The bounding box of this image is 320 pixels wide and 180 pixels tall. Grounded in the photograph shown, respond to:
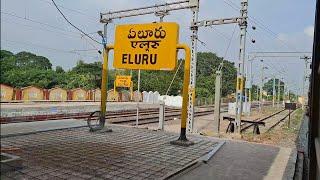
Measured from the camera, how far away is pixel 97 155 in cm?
750

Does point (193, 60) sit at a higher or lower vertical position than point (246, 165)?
higher

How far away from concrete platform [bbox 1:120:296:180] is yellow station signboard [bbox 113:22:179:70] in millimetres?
2213

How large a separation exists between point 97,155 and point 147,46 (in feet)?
13.0

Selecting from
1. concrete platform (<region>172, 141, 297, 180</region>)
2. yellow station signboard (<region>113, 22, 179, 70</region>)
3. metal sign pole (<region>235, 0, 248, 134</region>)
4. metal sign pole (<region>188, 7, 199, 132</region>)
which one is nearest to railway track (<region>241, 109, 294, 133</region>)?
metal sign pole (<region>235, 0, 248, 134</region>)

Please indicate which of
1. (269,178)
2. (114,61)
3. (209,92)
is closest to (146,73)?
(209,92)

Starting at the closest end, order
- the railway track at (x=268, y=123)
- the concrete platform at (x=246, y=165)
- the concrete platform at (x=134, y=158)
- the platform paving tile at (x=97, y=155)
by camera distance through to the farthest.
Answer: the platform paving tile at (x=97, y=155) → the concrete platform at (x=134, y=158) → the concrete platform at (x=246, y=165) → the railway track at (x=268, y=123)

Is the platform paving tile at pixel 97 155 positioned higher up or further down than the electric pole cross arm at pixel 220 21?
further down

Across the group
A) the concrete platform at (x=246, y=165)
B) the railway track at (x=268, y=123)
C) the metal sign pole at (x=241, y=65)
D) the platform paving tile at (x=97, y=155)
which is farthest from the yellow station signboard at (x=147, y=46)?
the railway track at (x=268, y=123)

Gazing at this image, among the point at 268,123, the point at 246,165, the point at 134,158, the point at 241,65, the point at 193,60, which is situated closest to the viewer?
the point at 134,158

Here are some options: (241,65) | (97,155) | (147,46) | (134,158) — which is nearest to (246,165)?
(134,158)

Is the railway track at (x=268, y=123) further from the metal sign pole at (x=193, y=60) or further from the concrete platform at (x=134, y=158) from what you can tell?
the concrete platform at (x=134, y=158)

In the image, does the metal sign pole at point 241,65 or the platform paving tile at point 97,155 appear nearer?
the platform paving tile at point 97,155

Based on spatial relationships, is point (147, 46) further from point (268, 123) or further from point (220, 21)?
point (268, 123)

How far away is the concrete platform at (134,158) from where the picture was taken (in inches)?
239
